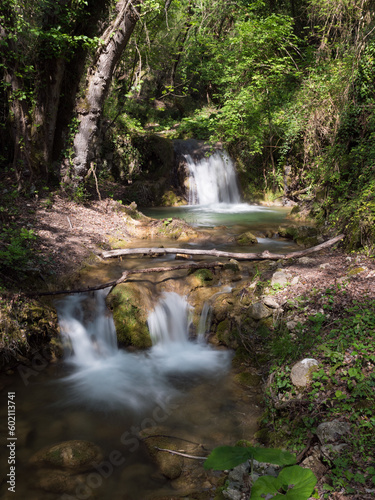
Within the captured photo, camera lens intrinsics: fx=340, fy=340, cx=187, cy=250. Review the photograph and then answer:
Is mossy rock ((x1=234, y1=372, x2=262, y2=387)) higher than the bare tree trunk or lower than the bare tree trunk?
lower

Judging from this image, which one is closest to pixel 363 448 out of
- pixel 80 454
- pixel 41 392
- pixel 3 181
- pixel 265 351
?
pixel 265 351

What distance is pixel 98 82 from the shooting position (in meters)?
9.43

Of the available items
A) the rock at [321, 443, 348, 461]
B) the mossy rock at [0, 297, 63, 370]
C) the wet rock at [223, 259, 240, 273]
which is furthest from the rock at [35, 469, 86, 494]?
the wet rock at [223, 259, 240, 273]

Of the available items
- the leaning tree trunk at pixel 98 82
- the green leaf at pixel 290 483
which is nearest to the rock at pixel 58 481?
the green leaf at pixel 290 483

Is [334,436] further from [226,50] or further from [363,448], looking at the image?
[226,50]

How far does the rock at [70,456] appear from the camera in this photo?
3.35 meters

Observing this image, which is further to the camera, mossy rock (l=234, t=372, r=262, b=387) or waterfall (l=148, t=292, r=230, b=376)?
waterfall (l=148, t=292, r=230, b=376)

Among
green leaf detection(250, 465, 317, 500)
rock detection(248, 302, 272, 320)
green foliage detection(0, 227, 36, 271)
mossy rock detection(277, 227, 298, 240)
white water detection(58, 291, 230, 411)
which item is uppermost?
green foliage detection(0, 227, 36, 271)

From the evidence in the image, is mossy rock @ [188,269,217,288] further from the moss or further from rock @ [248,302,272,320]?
rock @ [248,302,272,320]

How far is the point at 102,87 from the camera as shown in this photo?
31.2ft

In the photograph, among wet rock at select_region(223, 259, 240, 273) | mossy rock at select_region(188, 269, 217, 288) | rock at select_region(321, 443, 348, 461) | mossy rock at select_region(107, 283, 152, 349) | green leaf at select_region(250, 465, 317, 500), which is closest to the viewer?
green leaf at select_region(250, 465, 317, 500)

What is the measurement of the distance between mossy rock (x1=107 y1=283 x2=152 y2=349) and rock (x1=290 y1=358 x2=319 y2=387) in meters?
2.64

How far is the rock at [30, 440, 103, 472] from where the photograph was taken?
11.0 feet

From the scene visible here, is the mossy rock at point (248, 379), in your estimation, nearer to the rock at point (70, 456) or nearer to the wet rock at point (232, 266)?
the rock at point (70, 456)
